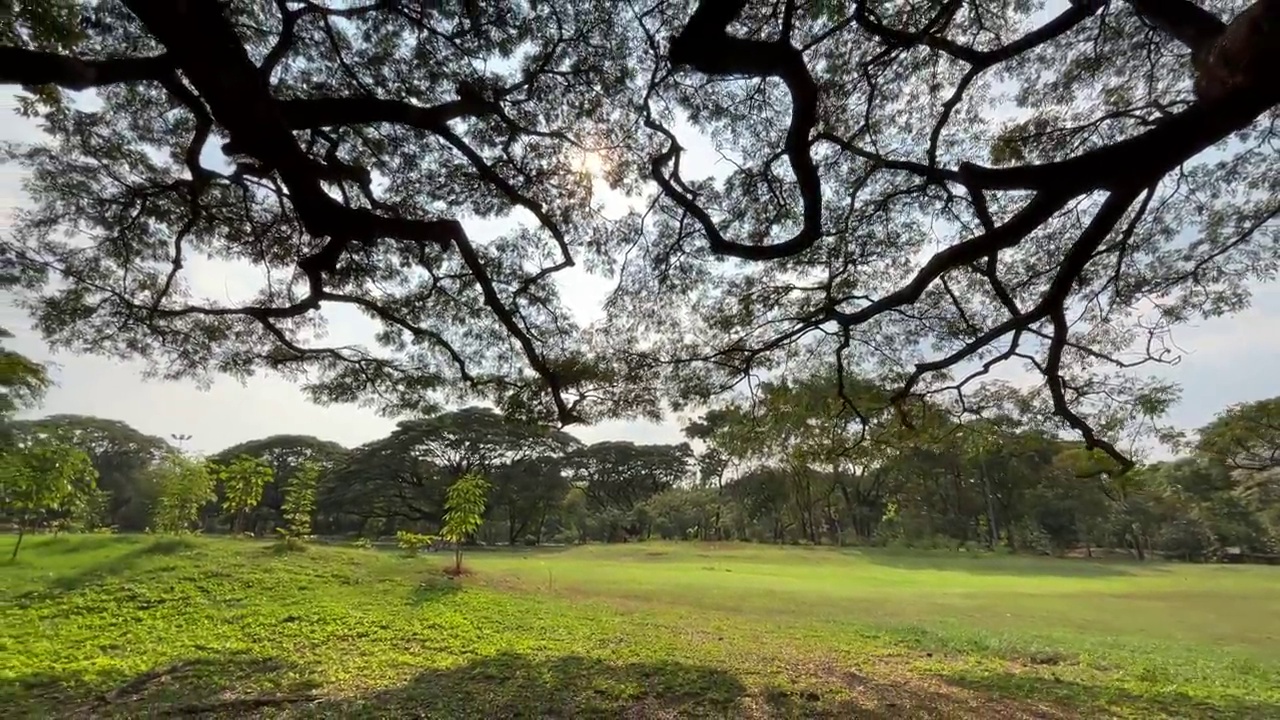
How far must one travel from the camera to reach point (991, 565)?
23.6 meters

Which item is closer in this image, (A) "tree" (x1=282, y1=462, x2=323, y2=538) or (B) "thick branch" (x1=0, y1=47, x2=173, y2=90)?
(B) "thick branch" (x1=0, y1=47, x2=173, y2=90)

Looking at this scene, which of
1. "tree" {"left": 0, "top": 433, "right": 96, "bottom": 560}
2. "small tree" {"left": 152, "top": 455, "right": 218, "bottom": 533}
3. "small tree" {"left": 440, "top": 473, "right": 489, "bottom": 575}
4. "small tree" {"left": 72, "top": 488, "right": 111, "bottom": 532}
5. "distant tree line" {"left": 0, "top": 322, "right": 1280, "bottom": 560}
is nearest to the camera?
"distant tree line" {"left": 0, "top": 322, "right": 1280, "bottom": 560}

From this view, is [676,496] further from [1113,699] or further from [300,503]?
[1113,699]

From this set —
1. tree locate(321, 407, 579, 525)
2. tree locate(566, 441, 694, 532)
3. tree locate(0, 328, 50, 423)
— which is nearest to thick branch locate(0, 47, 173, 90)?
tree locate(0, 328, 50, 423)

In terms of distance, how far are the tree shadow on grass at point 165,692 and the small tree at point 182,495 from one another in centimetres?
1018

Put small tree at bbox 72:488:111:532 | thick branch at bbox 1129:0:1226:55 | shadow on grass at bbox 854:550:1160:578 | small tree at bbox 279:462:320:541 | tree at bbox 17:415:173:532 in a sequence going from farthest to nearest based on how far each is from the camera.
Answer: shadow on grass at bbox 854:550:1160:578 < tree at bbox 17:415:173:532 < small tree at bbox 72:488:111:532 < small tree at bbox 279:462:320:541 < thick branch at bbox 1129:0:1226:55

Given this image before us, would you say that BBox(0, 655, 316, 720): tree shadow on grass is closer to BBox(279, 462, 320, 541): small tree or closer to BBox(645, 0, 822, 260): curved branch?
BBox(645, 0, 822, 260): curved branch

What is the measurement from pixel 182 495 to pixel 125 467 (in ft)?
47.4

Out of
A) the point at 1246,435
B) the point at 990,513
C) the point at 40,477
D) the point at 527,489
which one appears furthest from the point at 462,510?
the point at 990,513

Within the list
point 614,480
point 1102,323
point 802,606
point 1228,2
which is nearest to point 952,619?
point 802,606

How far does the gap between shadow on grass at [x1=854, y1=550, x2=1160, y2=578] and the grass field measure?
9.43m

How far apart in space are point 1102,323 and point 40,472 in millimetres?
15617

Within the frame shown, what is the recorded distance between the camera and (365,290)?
22.9 feet

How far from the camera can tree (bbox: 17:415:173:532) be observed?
20.0 meters
